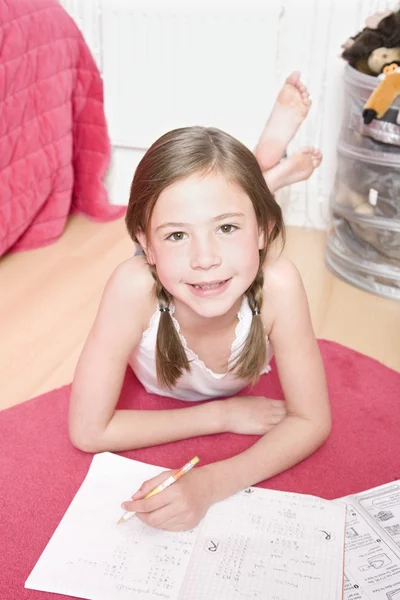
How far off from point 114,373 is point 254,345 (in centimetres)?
22

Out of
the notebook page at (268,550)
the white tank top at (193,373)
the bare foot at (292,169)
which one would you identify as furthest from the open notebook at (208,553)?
the bare foot at (292,169)

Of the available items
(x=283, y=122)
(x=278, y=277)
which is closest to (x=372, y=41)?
(x=283, y=122)

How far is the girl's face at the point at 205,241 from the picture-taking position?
3.18 ft

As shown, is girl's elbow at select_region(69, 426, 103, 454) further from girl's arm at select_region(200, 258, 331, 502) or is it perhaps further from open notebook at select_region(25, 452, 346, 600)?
girl's arm at select_region(200, 258, 331, 502)

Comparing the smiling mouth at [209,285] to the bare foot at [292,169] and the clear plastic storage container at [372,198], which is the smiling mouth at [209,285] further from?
the clear plastic storage container at [372,198]

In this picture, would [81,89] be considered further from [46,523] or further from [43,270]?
[46,523]

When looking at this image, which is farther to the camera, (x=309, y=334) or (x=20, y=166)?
(x=20, y=166)

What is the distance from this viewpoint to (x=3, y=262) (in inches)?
77.9

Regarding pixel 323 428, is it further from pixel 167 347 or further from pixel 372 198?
pixel 372 198

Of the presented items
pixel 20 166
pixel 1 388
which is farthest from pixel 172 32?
pixel 1 388

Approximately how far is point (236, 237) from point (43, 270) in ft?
3.51

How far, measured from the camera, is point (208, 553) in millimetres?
946

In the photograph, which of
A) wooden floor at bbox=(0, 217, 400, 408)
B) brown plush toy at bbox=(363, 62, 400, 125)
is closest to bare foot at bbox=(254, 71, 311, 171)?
brown plush toy at bbox=(363, 62, 400, 125)

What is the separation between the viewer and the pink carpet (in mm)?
1023
